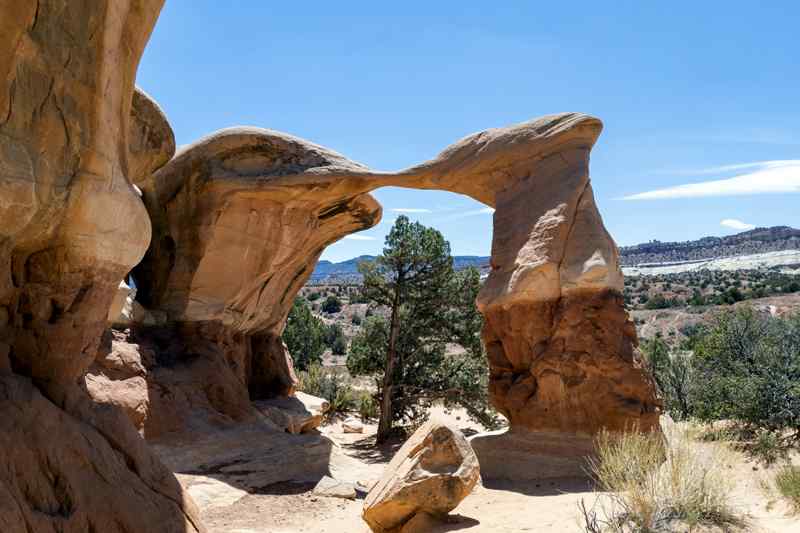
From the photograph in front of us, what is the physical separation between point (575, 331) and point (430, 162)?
427 cm

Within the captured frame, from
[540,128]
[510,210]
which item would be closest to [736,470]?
[510,210]

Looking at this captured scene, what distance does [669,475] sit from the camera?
665 cm

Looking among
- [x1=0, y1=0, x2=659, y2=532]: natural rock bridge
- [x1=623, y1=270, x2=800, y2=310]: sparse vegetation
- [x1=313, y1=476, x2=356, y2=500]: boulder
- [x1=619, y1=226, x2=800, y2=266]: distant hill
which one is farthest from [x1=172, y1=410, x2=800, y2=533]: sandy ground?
[x1=619, y1=226, x2=800, y2=266]: distant hill

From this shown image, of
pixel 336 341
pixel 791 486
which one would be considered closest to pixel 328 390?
pixel 336 341

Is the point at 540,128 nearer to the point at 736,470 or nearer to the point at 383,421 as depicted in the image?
the point at 736,470

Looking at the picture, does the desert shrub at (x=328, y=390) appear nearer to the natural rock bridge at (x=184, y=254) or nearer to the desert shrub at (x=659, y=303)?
the natural rock bridge at (x=184, y=254)

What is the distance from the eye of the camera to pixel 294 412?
14086 millimetres

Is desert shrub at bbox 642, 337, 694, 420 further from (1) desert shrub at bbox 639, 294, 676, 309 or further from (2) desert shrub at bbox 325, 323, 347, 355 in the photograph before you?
(1) desert shrub at bbox 639, 294, 676, 309

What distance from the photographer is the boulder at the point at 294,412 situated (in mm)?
13469

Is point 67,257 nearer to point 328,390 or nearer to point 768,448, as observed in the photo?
point 768,448

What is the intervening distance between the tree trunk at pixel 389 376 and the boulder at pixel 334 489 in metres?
6.86

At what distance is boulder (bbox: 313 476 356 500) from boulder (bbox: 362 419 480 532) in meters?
2.33

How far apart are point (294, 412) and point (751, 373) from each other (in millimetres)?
9180

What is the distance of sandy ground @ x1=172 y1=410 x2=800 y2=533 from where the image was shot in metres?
7.25
